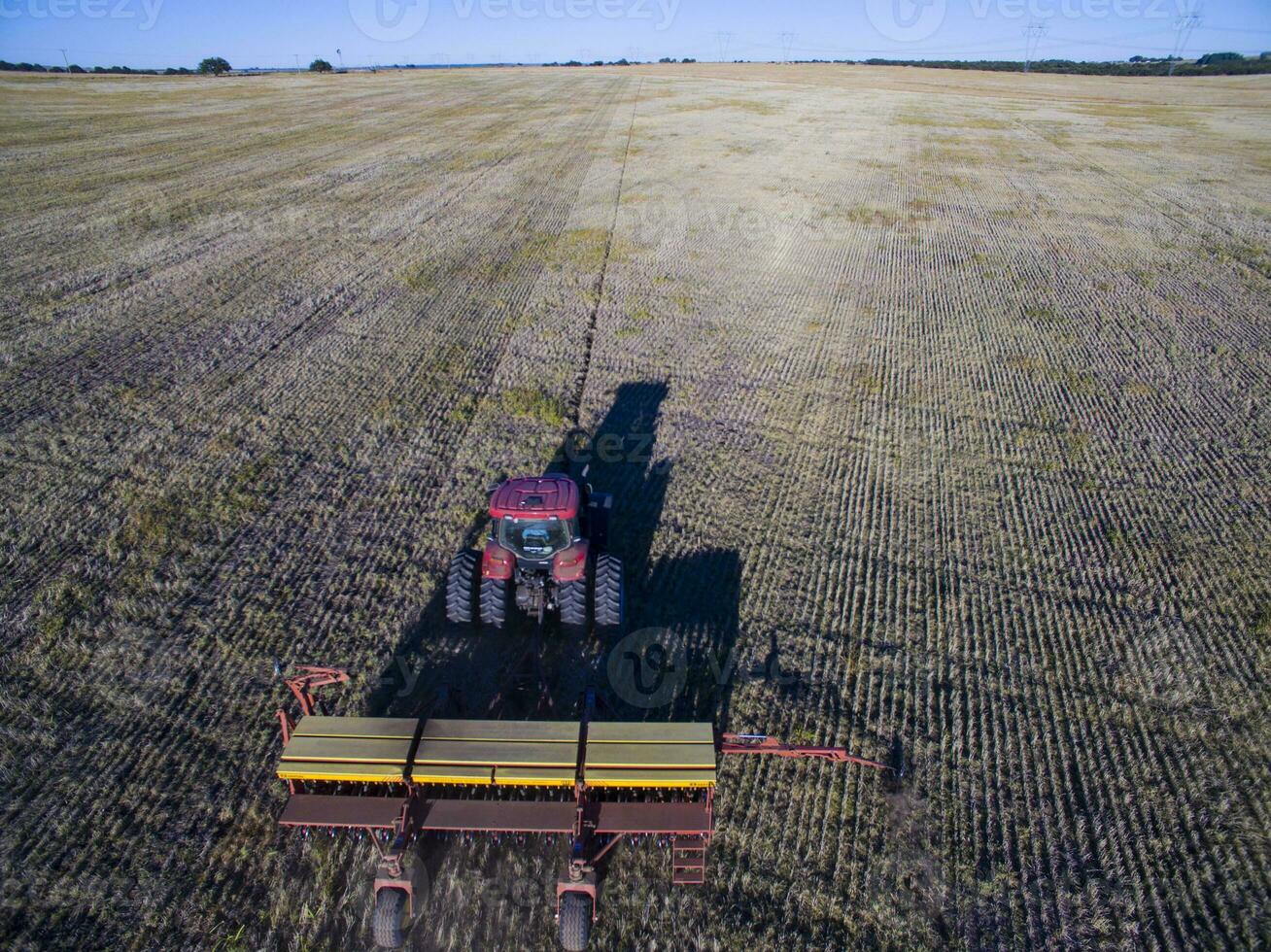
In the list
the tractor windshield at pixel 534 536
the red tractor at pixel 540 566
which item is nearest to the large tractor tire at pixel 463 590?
the red tractor at pixel 540 566

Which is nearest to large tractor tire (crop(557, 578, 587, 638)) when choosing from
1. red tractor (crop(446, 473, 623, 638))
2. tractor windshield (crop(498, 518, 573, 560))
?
red tractor (crop(446, 473, 623, 638))


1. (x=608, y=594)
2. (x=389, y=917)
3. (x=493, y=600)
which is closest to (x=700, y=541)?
(x=608, y=594)

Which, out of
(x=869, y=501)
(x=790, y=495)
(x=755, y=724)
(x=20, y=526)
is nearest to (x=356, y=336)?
(x=20, y=526)

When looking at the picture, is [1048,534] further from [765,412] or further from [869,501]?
[765,412]

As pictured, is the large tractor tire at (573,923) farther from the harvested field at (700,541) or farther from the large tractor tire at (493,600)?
the large tractor tire at (493,600)

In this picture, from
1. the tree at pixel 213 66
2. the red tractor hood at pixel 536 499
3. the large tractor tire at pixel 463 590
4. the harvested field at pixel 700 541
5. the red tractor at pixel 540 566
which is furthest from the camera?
the tree at pixel 213 66
